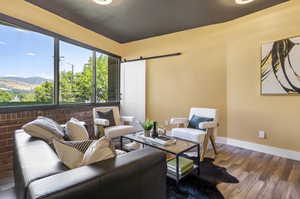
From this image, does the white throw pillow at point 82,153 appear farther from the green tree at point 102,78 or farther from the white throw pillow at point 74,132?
the green tree at point 102,78

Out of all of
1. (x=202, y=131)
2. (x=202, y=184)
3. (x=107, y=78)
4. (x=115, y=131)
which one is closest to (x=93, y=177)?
(x=202, y=184)

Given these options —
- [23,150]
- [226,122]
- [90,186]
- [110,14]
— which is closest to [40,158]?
[23,150]

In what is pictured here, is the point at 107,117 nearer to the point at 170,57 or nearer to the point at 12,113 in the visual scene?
the point at 12,113

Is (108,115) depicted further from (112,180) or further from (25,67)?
(112,180)

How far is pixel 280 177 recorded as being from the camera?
2113 millimetres

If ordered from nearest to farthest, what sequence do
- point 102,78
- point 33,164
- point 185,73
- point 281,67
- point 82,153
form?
point 33,164
point 82,153
point 281,67
point 185,73
point 102,78

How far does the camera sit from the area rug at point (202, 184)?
5.72ft

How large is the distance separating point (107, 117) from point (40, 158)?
2.24 m

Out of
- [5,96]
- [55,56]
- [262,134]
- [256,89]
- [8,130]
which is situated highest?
[55,56]

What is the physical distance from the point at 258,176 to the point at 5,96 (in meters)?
3.77

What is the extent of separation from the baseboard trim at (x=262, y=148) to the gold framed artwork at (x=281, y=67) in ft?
3.17

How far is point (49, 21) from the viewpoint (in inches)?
117

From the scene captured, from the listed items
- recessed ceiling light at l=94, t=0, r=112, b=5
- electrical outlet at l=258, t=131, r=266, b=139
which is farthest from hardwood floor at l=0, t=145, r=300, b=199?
recessed ceiling light at l=94, t=0, r=112, b=5

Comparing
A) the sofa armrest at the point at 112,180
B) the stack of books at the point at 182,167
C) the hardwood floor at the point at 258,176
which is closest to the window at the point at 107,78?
the hardwood floor at the point at 258,176
